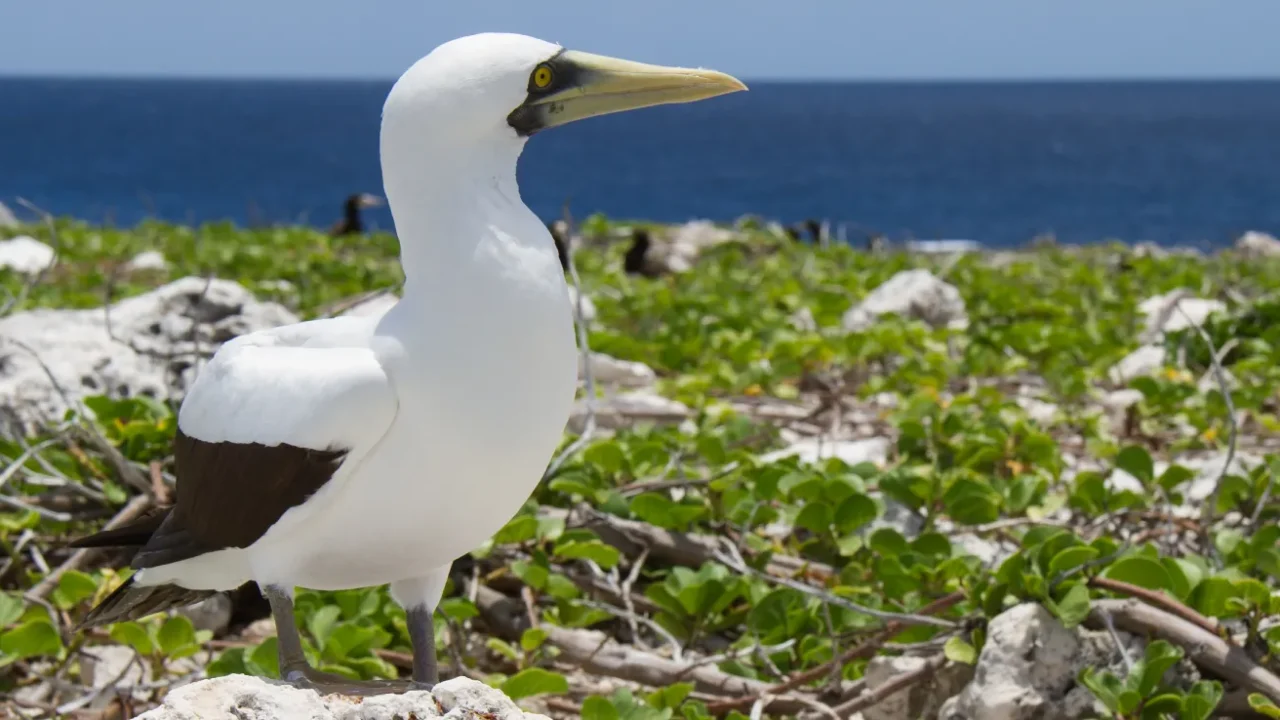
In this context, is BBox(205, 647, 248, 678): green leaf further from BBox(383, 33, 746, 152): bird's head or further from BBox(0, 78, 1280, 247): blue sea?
BBox(0, 78, 1280, 247): blue sea

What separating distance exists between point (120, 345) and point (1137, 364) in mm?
4050

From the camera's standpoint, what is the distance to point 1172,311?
268 inches

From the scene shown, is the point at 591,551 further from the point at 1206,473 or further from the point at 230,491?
the point at 1206,473

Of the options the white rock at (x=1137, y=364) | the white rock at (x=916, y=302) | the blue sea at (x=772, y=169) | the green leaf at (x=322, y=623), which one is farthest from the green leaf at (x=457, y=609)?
the blue sea at (x=772, y=169)

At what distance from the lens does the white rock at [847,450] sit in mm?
4770

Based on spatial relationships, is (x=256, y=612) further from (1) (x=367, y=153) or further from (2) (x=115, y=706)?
(1) (x=367, y=153)

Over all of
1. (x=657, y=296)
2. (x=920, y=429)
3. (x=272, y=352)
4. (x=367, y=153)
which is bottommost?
(x=367, y=153)

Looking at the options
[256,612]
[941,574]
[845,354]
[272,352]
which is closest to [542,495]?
[256,612]

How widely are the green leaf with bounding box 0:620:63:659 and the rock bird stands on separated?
34.1 inches

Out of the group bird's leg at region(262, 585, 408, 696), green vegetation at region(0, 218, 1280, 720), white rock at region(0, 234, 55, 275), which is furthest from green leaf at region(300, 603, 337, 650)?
white rock at region(0, 234, 55, 275)

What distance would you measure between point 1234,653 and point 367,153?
93365 mm

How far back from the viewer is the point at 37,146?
8956 centimetres

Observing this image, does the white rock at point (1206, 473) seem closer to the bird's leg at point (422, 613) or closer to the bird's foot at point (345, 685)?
the bird's leg at point (422, 613)

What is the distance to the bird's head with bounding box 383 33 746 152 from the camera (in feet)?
7.41
